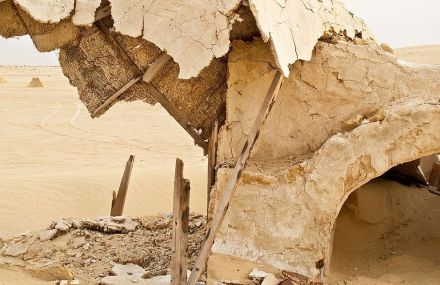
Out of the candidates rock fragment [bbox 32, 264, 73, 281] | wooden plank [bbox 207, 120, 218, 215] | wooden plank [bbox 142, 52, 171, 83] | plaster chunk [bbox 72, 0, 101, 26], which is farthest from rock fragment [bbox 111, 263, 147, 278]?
plaster chunk [bbox 72, 0, 101, 26]

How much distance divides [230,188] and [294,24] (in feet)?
5.41

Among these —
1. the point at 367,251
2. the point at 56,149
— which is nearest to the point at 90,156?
the point at 56,149

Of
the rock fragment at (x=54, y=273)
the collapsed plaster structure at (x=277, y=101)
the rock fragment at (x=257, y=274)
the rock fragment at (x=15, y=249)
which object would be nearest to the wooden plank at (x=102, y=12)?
the collapsed plaster structure at (x=277, y=101)

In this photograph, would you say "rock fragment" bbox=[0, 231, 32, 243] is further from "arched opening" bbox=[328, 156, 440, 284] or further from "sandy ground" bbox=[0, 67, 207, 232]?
"arched opening" bbox=[328, 156, 440, 284]

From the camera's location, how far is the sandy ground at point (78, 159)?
1080 cm

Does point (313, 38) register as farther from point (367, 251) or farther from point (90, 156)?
point (90, 156)

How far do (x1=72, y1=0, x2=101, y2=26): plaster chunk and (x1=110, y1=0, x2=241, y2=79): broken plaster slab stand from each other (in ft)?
0.72

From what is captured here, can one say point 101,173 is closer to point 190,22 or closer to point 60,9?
point 60,9

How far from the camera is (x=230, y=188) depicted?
4305mm

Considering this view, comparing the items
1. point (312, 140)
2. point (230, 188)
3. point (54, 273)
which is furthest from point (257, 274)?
point (54, 273)

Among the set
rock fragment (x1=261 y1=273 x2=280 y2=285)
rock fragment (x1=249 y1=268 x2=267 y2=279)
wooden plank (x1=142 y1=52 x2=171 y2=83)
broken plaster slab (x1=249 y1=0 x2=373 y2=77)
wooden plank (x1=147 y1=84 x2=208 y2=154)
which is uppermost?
broken plaster slab (x1=249 y1=0 x2=373 y2=77)

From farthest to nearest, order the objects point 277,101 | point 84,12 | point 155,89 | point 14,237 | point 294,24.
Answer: point 14,237, point 277,101, point 155,89, point 294,24, point 84,12

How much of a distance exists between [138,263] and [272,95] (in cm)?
317

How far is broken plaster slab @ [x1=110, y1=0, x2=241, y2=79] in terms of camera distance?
4.15 m
